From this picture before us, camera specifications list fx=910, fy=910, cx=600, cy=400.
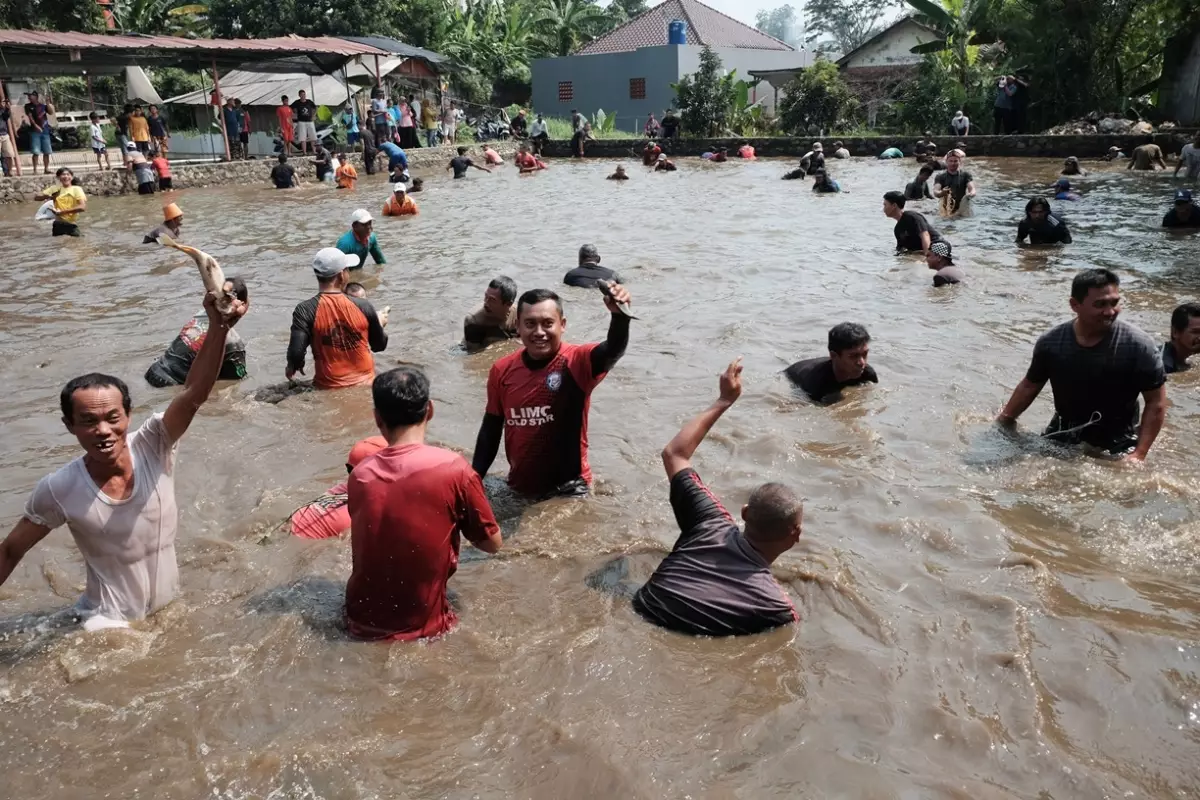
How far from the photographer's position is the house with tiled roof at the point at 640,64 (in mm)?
41031

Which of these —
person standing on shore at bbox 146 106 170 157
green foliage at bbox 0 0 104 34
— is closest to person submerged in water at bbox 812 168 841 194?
person standing on shore at bbox 146 106 170 157

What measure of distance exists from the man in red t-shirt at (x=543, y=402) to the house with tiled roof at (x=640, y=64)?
119 feet

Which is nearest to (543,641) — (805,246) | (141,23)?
(805,246)

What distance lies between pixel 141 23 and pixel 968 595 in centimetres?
3921

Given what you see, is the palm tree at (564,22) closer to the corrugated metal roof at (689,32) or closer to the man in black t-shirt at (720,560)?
the corrugated metal roof at (689,32)

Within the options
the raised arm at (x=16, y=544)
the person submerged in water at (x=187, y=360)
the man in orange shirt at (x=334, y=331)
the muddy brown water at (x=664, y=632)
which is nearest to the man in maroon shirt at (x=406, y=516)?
the muddy brown water at (x=664, y=632)

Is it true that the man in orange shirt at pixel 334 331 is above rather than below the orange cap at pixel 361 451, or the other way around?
above

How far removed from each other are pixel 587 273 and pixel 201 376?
24.5 ft

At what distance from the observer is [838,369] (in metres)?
6.76

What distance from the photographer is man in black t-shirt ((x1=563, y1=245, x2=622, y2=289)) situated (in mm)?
10516

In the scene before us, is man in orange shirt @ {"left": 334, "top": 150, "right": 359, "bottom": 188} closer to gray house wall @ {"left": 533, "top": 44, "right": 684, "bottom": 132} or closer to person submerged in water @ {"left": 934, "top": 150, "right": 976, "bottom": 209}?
person submerged in water @ {"left": 934, "top": 150, "right": 976, "bottom": 209}

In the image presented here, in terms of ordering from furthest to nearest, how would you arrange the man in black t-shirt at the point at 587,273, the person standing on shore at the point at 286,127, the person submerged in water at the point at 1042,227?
1. the person standing on shore at the point at 286,127
2. the person submerged in water at the point at 1042,227
3. the man in black t-shirt at the point at 587,273

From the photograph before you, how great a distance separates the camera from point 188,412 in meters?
3.37

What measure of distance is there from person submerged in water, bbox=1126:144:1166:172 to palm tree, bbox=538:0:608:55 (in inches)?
1288
